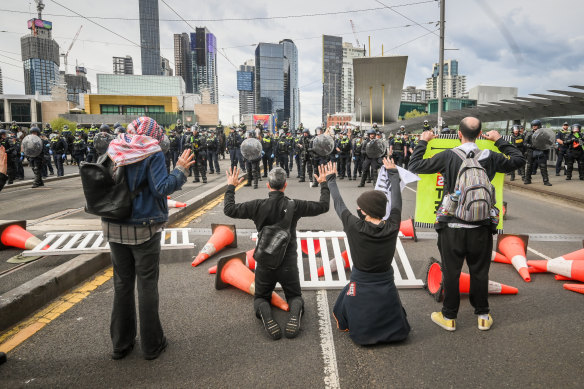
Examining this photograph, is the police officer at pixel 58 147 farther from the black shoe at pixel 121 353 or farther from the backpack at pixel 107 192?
the black shoe at pixel 121 353

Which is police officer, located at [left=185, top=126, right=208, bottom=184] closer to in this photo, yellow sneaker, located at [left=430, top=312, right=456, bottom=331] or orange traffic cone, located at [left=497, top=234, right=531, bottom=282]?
orange traffic cone, located at [left=497, top=234, right=531, bottom=282]

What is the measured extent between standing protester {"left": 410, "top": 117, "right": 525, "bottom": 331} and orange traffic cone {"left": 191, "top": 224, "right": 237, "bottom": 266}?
321 centimetres

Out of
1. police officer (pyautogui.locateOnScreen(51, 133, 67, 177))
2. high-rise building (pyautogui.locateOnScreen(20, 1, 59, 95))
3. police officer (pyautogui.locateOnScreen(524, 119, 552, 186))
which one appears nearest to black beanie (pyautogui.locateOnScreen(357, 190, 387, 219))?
police officer (pyautogui.locateOnScreen(524, 119, 552, 186))

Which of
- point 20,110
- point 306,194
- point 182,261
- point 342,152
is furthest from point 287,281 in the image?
point 20,110

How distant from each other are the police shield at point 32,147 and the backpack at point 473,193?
13.8 meters

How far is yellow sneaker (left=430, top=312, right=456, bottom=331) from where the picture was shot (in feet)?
11.5

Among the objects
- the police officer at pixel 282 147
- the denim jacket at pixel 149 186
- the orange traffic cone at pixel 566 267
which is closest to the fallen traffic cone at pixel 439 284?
the orange traffic cone at pixel 566 267

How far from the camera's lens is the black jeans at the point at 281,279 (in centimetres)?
363

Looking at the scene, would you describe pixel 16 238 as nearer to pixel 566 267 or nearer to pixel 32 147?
pixel 566 267

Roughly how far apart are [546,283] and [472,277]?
72.9 inches

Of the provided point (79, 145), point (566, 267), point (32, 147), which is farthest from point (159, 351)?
point (79, 145)

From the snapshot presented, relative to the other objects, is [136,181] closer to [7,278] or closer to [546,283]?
[7,278]

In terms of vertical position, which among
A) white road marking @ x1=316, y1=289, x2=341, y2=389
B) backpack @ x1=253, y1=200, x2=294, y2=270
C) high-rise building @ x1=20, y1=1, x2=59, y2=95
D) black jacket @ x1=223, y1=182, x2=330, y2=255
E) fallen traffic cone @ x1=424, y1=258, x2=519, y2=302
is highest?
high-rise building @ x1=20, y1=1, x2=59, y2=95

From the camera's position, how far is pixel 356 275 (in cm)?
329
